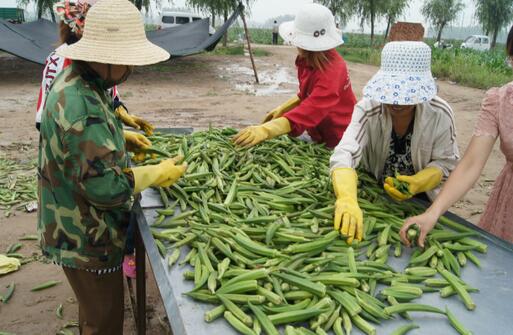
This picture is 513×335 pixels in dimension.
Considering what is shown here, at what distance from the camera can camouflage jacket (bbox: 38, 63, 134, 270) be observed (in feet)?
6.93

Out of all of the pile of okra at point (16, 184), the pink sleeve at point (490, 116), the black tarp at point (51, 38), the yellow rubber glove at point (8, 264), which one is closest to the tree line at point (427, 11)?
the black tarp at point (51, 38)

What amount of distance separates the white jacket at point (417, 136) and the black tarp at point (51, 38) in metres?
11.6

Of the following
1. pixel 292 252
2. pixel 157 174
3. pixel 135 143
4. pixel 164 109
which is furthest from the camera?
pixel 164 109

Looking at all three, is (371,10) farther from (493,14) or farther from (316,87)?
(316,87)

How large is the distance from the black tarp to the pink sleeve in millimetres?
12208

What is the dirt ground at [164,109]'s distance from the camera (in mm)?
3859

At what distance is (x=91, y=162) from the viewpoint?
2.12 metres

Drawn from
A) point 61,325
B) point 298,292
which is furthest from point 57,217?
point 61,325

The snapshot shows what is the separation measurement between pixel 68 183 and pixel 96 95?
44cm

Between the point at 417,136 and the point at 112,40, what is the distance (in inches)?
69.1

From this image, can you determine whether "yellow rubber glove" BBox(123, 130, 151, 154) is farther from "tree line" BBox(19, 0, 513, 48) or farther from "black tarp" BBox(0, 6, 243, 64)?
"tree line" BBox(19, 0, 513, 48)

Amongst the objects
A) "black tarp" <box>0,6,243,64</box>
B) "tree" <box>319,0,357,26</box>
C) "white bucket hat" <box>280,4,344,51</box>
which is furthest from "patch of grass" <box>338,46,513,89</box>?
"tree" <box>319,0,357,26</box>

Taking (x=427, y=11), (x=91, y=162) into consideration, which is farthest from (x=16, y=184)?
(x=427, y=11)

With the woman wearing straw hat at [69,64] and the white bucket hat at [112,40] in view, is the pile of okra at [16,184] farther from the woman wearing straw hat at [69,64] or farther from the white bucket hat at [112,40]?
the white bucket hat at [112,40]
